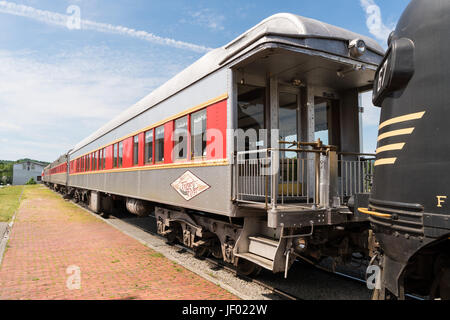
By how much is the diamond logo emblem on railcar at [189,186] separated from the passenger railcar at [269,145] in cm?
2

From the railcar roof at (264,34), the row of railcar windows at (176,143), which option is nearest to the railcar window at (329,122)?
the railcar roof at (264,34)

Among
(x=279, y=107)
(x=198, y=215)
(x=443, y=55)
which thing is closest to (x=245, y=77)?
(x=279, y=107)

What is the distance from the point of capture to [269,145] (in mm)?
5902

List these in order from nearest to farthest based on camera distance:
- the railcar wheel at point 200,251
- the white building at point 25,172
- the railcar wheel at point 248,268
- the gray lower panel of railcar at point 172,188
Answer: the gray lower panel of railcar at point 172,188
the railcar wheel at point 248,268
the railcar wheel at point 200,251
the white building at point 25,172

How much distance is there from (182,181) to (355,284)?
3607mm

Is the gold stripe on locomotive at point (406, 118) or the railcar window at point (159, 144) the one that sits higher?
the railcar window at point (159, 144)

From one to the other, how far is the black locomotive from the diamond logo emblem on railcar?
329cm

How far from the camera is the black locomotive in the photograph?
7.94ft

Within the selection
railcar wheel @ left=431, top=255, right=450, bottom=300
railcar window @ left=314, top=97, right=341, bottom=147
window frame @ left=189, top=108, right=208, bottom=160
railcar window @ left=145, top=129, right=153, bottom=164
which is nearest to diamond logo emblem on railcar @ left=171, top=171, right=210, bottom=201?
window frame @ left=189, top=108, right=208, bottom=160

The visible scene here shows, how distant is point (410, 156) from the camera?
2.61 meters

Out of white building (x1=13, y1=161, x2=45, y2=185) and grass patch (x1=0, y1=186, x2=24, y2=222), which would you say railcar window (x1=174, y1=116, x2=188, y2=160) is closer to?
grass patch (x1=0, y1=186, x2=24, y2=222)

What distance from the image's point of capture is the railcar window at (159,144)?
7703mm

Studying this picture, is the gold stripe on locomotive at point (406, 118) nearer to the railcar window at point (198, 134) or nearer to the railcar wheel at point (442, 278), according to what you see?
the railcar wheel at point (442, 278)
